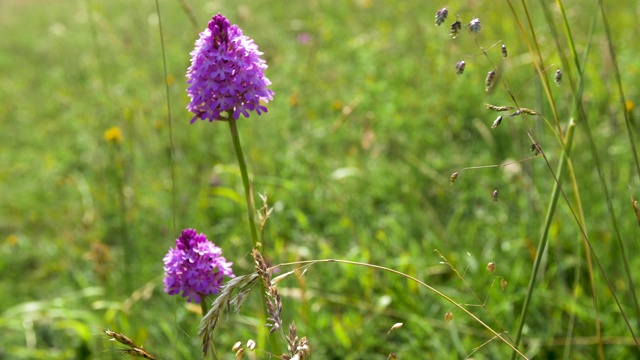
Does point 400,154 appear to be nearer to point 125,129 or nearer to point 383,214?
point 383,214

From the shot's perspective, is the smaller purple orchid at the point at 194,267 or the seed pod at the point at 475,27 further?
the smaller purple orchid at the point at 194,267

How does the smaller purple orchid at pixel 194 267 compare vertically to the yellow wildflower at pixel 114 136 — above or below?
below

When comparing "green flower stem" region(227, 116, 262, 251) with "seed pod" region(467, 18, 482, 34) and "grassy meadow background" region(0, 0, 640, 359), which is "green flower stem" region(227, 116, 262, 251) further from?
"seed pod" region(467, 18, 482, 34)

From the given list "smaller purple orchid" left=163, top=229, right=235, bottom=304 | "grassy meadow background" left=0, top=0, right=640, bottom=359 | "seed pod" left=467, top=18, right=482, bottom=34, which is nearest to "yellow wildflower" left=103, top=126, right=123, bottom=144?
"grassy meadow background" left=0, top=0, right=640, bottom=359

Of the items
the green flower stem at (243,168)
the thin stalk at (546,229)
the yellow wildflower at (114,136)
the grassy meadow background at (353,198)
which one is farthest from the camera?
the yellow wildflower at (114,136)

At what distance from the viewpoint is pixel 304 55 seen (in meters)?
5.87

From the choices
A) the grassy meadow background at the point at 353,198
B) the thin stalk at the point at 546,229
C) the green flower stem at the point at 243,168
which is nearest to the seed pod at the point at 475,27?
the grassy meadow background at the point at 353,198

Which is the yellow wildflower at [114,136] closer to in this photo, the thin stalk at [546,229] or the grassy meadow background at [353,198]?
the grassy meadow background at [353,198]

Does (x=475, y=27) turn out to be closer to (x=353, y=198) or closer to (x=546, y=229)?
(x=546, y=229)

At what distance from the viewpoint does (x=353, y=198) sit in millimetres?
3373

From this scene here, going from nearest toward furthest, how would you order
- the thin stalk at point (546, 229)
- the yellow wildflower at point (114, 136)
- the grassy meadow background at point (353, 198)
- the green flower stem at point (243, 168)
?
the thin stalk at point (546, 229)
the green flower stem at point (243, 168)
the grassy meadow background at point (353, 198)
the yellow wildflower at point (114, 136)

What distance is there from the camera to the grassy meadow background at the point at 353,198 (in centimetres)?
244

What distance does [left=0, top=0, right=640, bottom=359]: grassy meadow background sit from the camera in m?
2.44

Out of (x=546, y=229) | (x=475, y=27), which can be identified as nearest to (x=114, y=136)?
(x=475, y=27)
